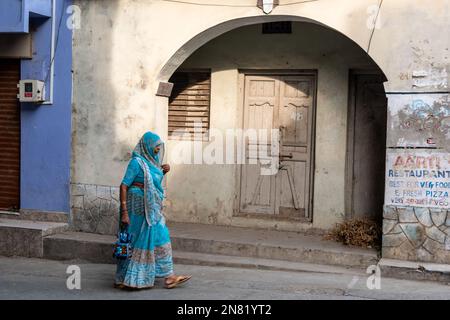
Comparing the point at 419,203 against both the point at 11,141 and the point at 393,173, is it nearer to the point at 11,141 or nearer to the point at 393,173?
the point at 393,173

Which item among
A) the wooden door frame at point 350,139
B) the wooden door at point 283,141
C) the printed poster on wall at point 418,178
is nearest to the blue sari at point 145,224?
the printed poster on wall at point 418,178

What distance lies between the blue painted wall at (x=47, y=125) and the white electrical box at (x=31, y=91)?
100mm

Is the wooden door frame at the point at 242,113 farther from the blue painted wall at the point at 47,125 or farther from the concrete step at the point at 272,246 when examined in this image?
the blue painted wall at the point at 47,125

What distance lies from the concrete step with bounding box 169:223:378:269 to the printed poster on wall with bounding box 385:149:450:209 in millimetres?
767

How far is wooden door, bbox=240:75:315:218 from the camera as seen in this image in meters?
9.23

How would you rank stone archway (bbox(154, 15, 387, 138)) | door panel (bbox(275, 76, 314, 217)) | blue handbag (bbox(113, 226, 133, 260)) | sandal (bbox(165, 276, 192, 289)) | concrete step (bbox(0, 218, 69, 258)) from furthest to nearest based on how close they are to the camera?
door panel (bbox(275, 76, 314, 217)), concrete step (bbox(0, 218, 69, 258)), stone archway (bbox(154, 15, 387, 138)), sandal (bbox(165, 276, 192, 289)), blue handbag (bbox(113, 226, 133, 260))

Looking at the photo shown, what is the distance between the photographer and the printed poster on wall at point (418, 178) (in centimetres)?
739

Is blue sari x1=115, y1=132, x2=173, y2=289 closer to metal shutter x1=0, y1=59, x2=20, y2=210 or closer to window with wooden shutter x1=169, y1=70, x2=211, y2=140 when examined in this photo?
window with wooden shutter x1=169, y1=70, x2=211, y2=140

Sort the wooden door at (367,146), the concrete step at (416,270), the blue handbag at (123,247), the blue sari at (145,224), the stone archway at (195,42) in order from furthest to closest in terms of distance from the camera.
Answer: the wooden door at (367,146)
the stone archway at (195,42)
the concrete step at (416,270)
the blue sari at (145,224)
the blue handbag at (123,247)

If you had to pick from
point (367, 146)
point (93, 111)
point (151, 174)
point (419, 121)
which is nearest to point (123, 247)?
point (151, 174)

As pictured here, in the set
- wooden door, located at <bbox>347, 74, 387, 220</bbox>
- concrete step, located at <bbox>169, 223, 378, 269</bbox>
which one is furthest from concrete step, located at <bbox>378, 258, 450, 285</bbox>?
wooden door, located at <bbox>347, 74, 387, 220</bbox>

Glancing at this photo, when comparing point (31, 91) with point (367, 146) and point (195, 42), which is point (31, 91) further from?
point (367, 146)
